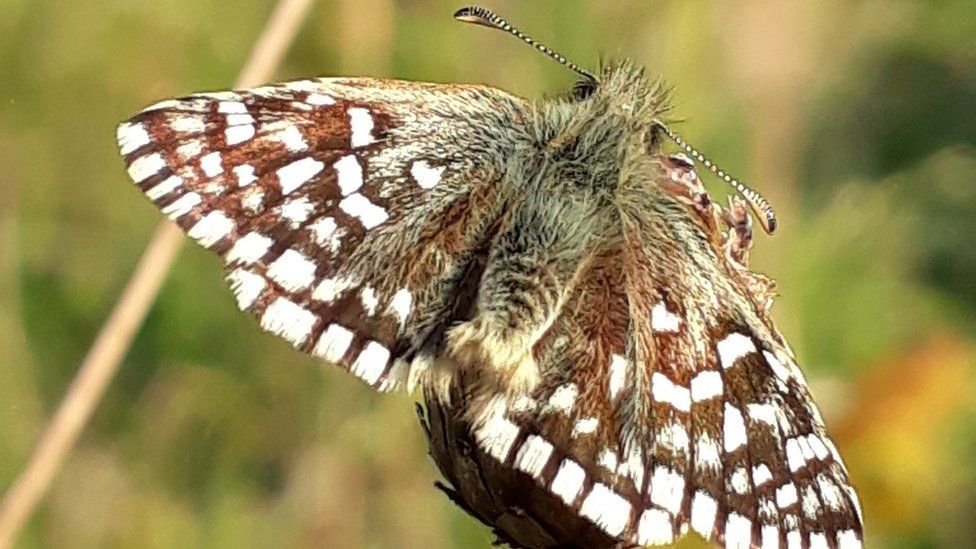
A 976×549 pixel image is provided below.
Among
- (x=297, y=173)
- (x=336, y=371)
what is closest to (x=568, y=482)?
(x=297, y=173)

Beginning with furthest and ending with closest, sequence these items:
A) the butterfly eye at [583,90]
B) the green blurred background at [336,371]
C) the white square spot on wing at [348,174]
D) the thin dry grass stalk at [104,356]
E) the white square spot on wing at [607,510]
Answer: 1. the green blurred background at [336,371]
2. the thin dry grass stalk at [104,356]
3. the butterfly eye at [583,90]
4. the white square spot on wing at [348,174]
5. the white square spot on wing at [607,510]

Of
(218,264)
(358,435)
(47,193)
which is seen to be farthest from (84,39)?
(358,435)

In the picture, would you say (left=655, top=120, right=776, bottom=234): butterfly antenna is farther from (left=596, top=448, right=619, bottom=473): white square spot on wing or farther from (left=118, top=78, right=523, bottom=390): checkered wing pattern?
(left=596, top=448, right=619, bottom=473): white square spot on wing

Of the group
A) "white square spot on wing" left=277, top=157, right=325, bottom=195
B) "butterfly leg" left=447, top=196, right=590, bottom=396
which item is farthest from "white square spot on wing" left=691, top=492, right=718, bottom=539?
"white square spot on wing" left=277, top=157, right=325, bottom=195

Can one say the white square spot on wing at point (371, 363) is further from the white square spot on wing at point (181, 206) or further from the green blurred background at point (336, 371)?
the green blurred background at point (336, 371)

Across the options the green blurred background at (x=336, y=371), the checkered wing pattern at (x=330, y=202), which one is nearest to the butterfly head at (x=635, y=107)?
the checkered wing pattern at (x=330, y=202)
